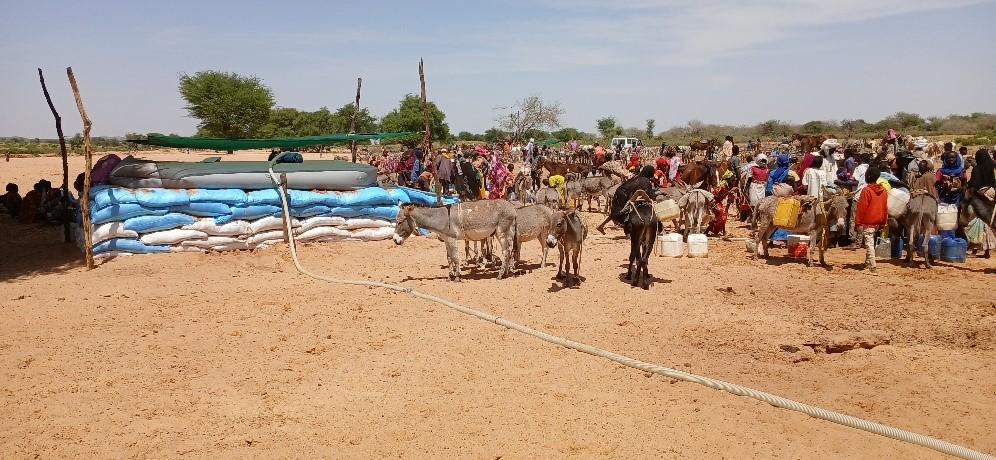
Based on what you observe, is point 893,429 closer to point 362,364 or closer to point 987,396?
point 987,396

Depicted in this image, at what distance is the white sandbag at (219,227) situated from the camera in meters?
13.7

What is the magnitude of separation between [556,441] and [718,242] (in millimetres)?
11451

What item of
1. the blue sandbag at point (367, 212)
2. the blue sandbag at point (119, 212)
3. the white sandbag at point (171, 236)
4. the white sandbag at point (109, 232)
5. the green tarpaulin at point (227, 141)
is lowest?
the white sandbag at point (171, 236)

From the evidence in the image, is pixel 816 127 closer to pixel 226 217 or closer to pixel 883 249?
pixel 883 249

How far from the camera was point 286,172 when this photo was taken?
49.0ft

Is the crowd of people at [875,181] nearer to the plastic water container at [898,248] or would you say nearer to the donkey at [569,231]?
the plastic water container at [898,248]

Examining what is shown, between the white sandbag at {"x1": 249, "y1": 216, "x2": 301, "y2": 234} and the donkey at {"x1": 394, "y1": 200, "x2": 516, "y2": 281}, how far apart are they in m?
4.45

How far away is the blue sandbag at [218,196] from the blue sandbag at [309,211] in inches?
44.9

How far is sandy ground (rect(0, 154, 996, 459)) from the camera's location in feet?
17.6

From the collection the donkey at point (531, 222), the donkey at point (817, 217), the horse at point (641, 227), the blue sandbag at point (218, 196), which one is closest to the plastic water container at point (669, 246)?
the donkey at point (817, 217)

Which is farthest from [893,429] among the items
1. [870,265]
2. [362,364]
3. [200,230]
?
[200,230]

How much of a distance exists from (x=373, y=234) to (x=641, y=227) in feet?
24.6

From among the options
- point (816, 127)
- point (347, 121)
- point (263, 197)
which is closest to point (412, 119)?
point (347, 121)

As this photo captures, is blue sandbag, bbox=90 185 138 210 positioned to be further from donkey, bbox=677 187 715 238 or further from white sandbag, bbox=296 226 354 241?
donkey, bbox=677 187 715 238
